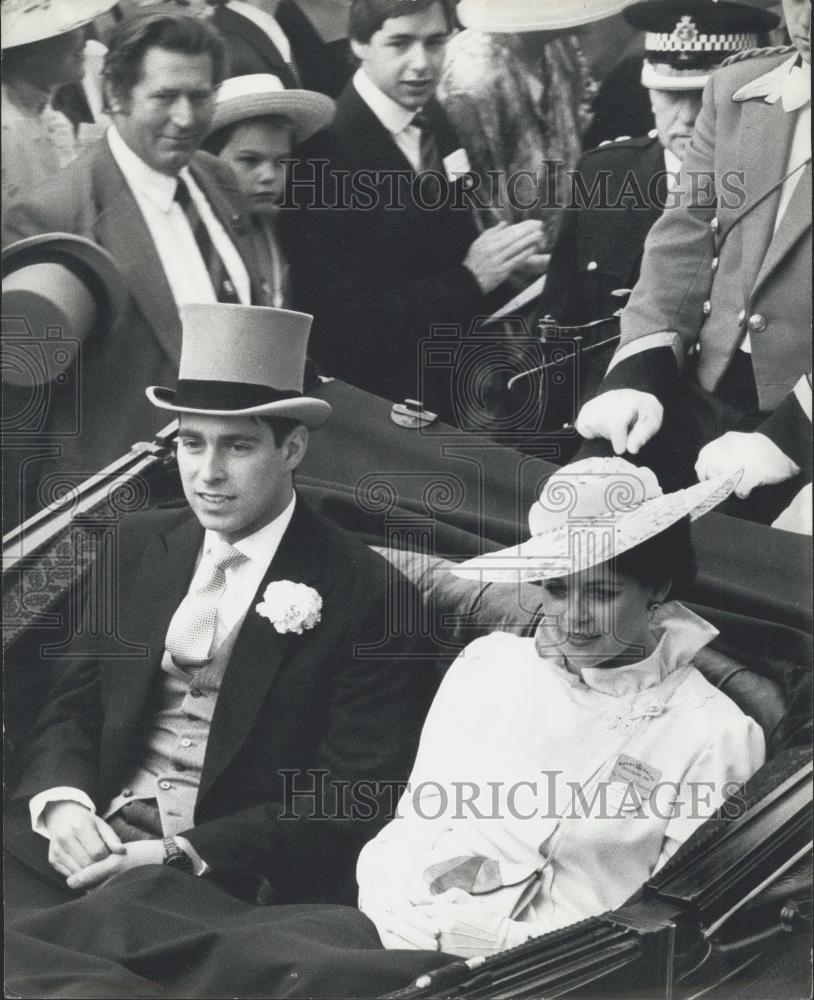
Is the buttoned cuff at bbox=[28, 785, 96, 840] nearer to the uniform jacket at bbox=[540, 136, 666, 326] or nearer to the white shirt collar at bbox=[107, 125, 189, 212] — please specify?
the white shirt collar at bbox=[107, 125, 189, 212]

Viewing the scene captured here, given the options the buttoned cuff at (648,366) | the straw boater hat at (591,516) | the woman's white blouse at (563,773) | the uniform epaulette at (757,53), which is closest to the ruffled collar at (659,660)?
the woman's white blouse at (563,773)

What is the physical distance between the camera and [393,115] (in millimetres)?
4953

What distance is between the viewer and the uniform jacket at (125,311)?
4992mm

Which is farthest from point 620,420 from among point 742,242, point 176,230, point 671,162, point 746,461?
point 176,230

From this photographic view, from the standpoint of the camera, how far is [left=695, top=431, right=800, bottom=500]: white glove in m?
4.96

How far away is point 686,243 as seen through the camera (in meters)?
4.98

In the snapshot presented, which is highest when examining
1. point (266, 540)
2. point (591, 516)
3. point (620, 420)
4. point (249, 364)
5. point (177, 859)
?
point (249, 364)

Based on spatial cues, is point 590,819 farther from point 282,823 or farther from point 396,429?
point 396,429

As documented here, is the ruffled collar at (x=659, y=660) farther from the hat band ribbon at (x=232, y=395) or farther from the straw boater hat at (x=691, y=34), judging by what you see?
the straw boater hat at (x=691, y=34)

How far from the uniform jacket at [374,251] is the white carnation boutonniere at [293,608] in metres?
0.76

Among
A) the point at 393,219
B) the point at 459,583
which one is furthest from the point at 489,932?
the point at 393,219

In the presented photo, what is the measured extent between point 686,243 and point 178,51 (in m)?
1.93

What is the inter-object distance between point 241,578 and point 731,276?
2067 millimetres

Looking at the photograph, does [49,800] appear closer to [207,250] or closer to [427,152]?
[207,250]
